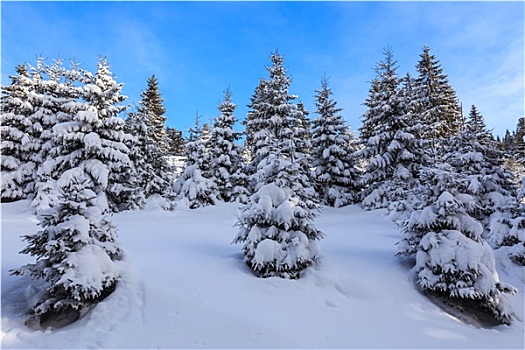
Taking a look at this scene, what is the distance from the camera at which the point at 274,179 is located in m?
7.45

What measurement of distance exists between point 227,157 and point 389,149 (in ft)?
36.3

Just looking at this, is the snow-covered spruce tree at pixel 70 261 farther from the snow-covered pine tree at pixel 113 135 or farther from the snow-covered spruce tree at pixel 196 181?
the snow-covered spruce tree at pixel 196 181

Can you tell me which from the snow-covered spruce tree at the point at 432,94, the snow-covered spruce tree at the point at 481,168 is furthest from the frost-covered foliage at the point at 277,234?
the snow-covered spruce tree at the point at 432,94

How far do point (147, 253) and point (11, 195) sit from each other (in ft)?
51.5

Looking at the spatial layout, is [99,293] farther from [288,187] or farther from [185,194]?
[185,194]

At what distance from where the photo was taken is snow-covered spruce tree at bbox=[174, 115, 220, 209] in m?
20.2

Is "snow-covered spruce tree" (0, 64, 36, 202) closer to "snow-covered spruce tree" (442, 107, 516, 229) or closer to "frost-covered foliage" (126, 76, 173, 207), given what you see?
"frost-covered foliage" (126, 76, 173, 207)

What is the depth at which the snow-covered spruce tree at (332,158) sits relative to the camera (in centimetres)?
2108

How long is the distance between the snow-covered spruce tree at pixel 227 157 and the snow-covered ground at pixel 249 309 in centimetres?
1377

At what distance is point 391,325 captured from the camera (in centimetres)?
528

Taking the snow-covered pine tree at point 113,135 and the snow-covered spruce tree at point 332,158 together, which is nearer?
the snow-covered pine tree at point 113,135

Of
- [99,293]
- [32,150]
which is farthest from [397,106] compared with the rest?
[32,150]

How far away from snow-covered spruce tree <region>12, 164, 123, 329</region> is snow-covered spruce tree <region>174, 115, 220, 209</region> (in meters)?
14.9

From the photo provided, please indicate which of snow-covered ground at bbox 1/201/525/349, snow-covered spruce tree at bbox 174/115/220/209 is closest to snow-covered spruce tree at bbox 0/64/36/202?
snow-covered spruce tree at bbox 174/115/220/209
